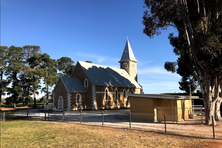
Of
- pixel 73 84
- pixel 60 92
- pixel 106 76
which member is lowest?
pixel 60 92

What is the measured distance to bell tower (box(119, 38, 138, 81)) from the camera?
161ft

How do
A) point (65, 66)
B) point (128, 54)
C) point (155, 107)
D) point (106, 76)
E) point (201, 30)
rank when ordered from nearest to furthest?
point (201, 30) < point (155, 107) < point (106, 76) < point (128, 54) < point (65, 66)

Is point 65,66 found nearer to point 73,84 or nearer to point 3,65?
point 3,65

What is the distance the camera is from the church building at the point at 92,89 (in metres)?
32.6

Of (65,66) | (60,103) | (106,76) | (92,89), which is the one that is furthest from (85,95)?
(65,66)

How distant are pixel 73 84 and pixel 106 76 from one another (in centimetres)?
849

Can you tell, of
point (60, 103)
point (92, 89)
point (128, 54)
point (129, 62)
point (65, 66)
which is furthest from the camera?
point (65, 66)

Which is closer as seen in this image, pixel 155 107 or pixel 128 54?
pixel 155 107

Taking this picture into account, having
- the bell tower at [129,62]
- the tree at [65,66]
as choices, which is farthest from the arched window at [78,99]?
the tree at [65,66]

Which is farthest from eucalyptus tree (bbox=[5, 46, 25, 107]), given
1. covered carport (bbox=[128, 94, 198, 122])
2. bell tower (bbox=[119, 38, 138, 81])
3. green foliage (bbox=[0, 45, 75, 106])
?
covered carport (bbox=[128, 94, 198, 122])

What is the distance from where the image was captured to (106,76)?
130ft

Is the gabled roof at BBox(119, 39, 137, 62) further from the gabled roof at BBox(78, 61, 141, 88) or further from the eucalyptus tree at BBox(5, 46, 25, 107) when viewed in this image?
the eucalyptus tree at BBox(5, 46, 25, 107)

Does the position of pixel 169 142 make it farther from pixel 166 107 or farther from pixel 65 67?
pixel 65 67

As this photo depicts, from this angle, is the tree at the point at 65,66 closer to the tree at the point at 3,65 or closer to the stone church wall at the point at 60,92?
the tree at the point at 3,65
